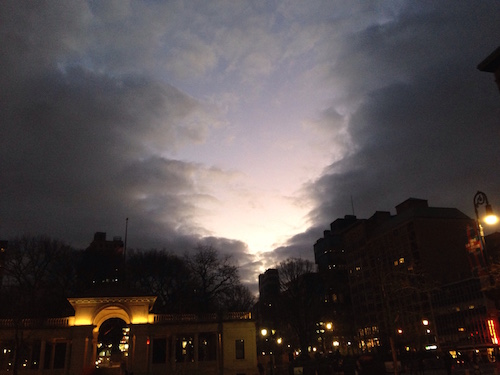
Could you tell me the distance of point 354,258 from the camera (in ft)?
412

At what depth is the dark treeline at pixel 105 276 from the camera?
195 feet

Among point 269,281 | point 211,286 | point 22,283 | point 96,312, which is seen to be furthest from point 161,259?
point 269,281

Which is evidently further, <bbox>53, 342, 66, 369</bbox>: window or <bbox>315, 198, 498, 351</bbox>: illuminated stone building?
<bbox>315, 198, 498, 351</bbox>: illuminated stone building

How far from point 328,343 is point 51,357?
9398 centimetres

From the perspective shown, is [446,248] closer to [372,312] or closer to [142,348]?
[372,312]

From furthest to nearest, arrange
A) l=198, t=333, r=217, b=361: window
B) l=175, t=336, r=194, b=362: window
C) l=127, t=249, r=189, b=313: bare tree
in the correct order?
l=127, t=249, r=189, b=313: bare tree, l=175, t=336, r=194, b=362: window, l=198, t=333, r=217, b=361: window

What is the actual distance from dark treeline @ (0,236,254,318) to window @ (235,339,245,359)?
14.1 metres

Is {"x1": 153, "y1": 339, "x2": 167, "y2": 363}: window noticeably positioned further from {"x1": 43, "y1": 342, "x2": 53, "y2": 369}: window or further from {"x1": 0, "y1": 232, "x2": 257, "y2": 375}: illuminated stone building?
{"x1": 43, "y1": 342, "x2": 53, "y2": 369}: window

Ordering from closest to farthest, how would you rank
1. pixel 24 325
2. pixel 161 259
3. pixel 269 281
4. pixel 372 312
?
pixel 24 325
pixel 161 259
pixel 372 312
pixel 269 281

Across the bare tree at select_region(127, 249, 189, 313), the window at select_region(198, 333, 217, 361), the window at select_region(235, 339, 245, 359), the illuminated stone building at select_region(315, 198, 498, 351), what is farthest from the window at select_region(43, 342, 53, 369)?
the illuminated stone building at select_region(315, 198, 498, 351)

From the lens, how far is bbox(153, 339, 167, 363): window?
151 ft

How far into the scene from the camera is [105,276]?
7450cm

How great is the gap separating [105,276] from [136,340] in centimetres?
3200

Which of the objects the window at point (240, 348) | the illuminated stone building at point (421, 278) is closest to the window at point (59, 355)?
the window at point (240, 348)
